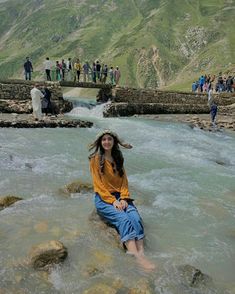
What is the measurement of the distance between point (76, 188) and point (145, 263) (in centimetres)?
432

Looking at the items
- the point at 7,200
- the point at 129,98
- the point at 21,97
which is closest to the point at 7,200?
the point at 7,200

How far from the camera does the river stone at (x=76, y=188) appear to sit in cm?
1088

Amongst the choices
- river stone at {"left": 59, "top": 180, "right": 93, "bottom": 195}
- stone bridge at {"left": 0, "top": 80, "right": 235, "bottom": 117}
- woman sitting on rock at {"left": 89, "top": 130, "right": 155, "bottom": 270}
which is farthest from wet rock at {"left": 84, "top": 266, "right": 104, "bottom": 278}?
stone bridge at {"left": 0, "top": 80, "right": 235, "bottom": 117}

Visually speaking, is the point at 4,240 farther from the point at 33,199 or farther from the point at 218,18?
the point at 218,18

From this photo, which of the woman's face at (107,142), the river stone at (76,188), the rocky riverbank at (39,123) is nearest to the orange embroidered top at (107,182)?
the woman's face at (107,142)

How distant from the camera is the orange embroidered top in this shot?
27.4 feet

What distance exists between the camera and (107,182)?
8.48 m

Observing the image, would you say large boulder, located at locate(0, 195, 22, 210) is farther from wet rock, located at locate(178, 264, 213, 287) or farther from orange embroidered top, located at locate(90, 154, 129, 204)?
wet rock, located at locate(178, 264, 213, 287)

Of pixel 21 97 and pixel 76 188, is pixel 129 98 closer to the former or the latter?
pixel 21 97

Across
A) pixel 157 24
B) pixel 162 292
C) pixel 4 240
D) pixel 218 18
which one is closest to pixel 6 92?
pixel 4 240

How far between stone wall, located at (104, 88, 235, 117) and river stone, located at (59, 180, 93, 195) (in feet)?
81.5

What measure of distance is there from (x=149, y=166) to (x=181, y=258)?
798 centimetres

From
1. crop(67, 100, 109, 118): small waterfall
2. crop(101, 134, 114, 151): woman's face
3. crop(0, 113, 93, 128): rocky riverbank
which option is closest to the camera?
crop(101, 134, 114, 151): woman's face

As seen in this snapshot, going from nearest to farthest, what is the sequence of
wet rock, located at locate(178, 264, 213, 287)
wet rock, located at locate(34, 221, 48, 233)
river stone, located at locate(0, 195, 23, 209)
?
1. wet rock, located at locate(178, 264, 213, 287)
2. wet rock, located at locate(34, 221, 48, 233)
3. river stone, located at locate(0, 195, 23, 209)
